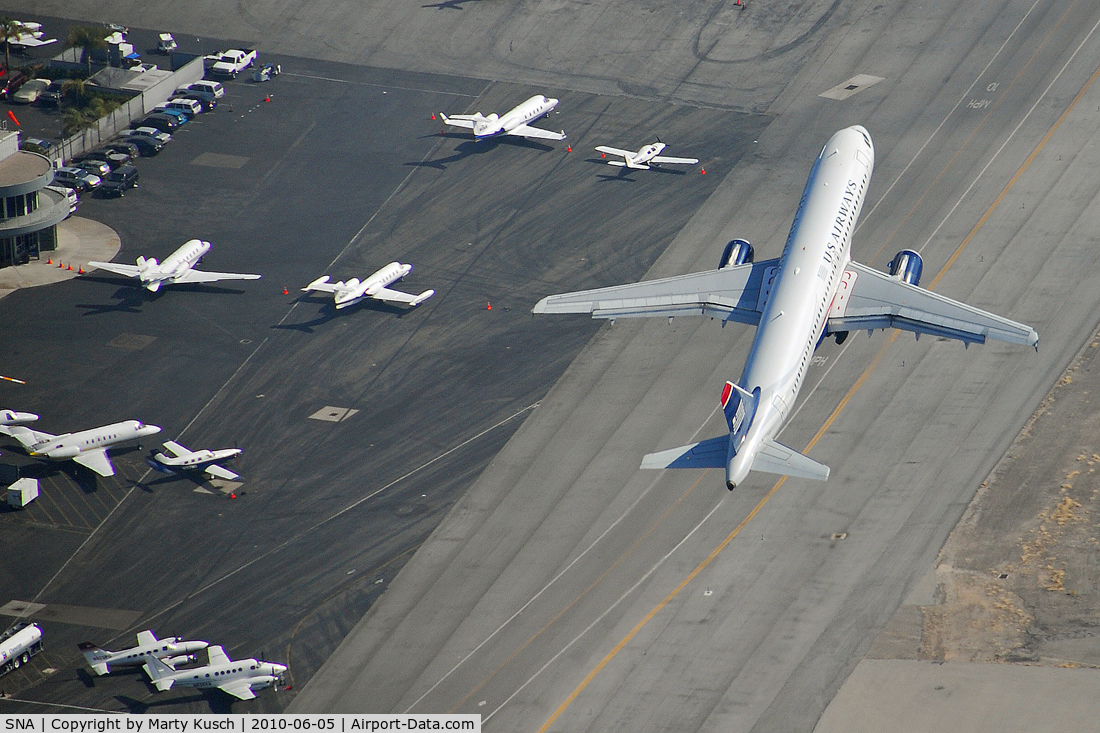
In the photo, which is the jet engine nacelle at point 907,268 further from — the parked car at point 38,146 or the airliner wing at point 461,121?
the parked car at point 38,146

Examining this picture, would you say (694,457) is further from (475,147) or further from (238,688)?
(475,147)

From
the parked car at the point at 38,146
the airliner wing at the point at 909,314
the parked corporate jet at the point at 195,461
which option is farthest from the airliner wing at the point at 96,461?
the airliner wing at the point at 909,314

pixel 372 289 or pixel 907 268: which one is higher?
pixel 907 268

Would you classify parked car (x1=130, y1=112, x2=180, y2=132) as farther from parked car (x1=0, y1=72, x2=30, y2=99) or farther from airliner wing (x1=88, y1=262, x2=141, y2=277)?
airliner wing (x1=88, y1=262, x2=141, y2=277)

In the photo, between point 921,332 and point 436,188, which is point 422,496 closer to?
point 921,332

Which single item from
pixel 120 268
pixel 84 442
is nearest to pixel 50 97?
pixel 120 268

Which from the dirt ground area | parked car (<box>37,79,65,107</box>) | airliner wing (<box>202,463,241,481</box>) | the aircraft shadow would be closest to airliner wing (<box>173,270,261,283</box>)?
airliner wing (<box>202,463,241,481</box>)
